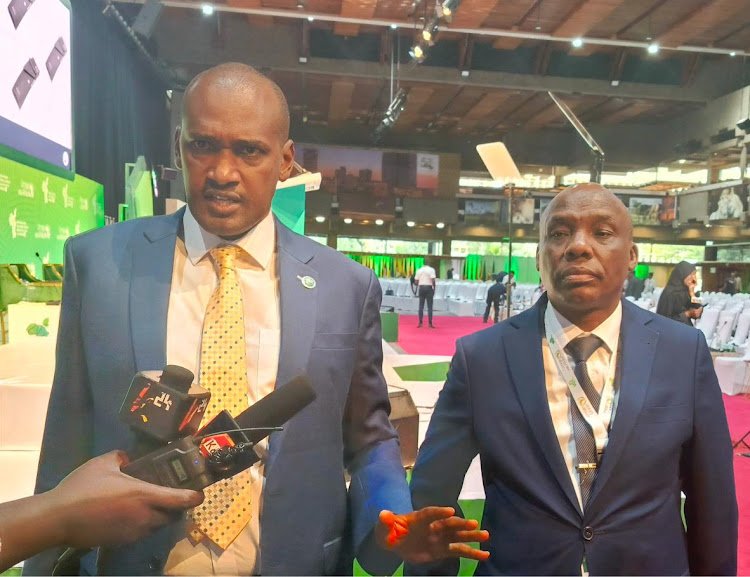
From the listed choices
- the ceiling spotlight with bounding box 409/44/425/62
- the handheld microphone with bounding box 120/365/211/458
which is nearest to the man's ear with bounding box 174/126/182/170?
the handheld microphone with bounding box 120/365/211/458

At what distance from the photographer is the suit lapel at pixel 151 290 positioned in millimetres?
1028

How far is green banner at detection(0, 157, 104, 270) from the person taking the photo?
3.76 meters

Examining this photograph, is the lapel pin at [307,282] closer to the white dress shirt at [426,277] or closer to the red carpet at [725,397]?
the red carpet at [725,397]

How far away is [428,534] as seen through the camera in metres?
0.98

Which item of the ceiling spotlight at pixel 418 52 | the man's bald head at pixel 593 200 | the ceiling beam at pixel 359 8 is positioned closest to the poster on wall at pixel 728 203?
the ceiling spotlight at pixel 418 52

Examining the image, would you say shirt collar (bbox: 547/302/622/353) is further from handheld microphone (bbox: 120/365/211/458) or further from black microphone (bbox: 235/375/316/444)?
handheld microphone (bbox: 120/365/211/458)

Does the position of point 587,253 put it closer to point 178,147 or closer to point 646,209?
point 178,147

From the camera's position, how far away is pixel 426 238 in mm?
20062

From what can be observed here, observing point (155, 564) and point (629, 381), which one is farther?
point (629, 381)

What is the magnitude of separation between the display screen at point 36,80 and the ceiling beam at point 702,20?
27.3ft

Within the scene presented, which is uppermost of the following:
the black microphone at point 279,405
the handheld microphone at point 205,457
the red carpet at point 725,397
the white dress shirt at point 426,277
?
the black microphone at point 279,405

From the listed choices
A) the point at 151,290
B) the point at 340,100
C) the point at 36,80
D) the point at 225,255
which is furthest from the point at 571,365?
the point at 340,100

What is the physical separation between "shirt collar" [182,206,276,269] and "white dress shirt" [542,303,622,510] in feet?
2.73

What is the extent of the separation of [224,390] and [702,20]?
1028 centimetres
